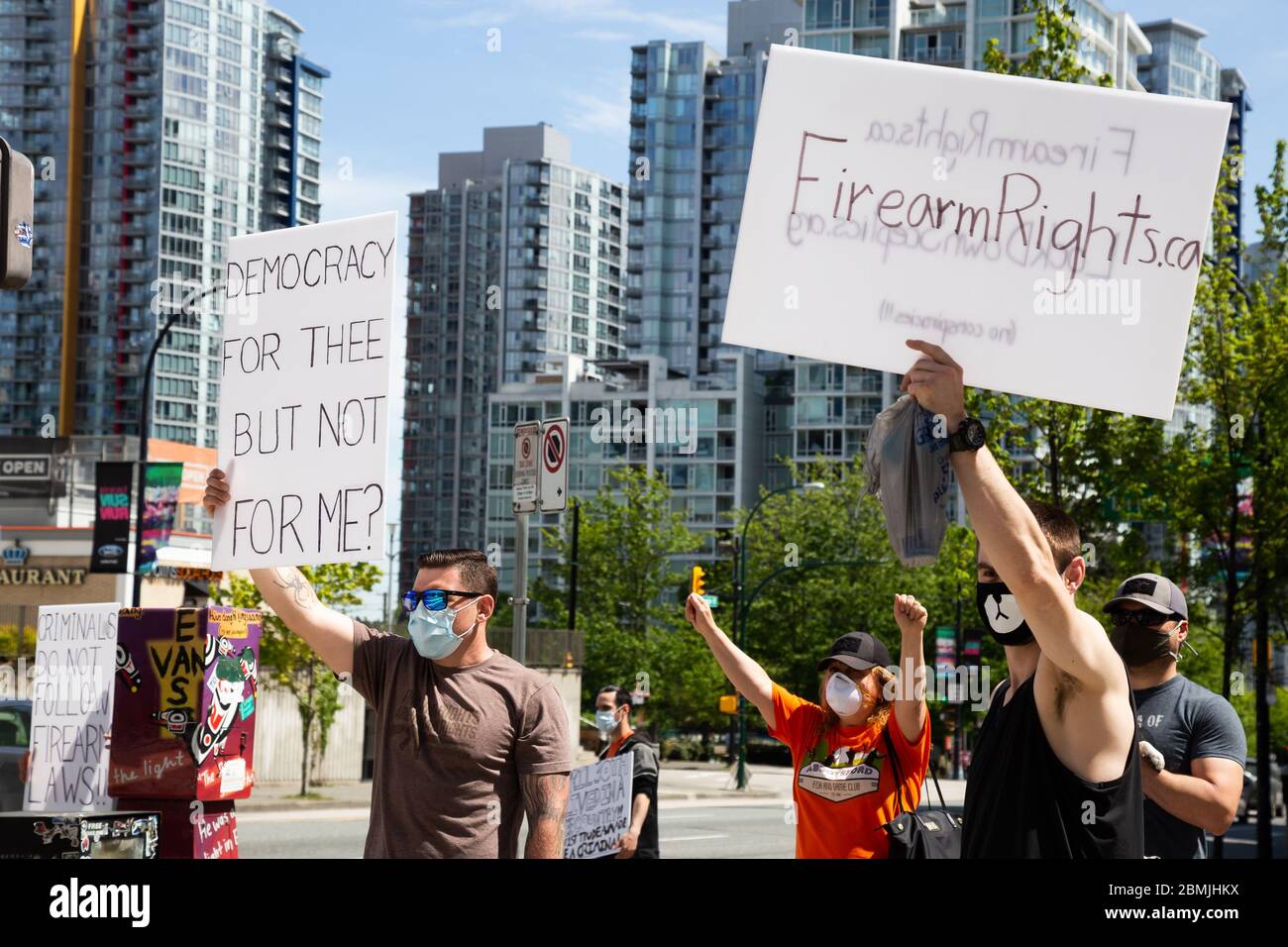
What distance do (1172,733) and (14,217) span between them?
3.91 meters

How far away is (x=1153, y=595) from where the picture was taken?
186 inches

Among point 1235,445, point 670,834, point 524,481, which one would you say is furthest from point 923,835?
point 670,834

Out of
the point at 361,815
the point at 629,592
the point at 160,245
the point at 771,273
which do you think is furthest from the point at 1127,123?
the point at 160,245

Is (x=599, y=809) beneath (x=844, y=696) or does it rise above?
beneath

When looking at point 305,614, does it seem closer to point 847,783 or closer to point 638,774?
point 847,783

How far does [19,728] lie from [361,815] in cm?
1277

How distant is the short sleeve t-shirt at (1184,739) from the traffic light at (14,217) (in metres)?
3.69

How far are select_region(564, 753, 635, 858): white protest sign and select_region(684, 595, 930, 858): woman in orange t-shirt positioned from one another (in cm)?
139

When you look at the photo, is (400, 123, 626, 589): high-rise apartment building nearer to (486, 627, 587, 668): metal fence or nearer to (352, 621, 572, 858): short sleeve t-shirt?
(486, 627, 587, 668): metal fence

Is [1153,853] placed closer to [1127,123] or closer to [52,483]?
[1127,123]

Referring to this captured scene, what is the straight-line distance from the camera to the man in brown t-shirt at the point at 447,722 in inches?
176

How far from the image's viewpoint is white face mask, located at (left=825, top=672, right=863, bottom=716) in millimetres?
5379

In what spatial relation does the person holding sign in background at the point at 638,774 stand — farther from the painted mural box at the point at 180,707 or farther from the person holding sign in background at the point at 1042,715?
the person holding sign in background at the point at 1042,715

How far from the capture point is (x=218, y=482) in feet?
15.7
